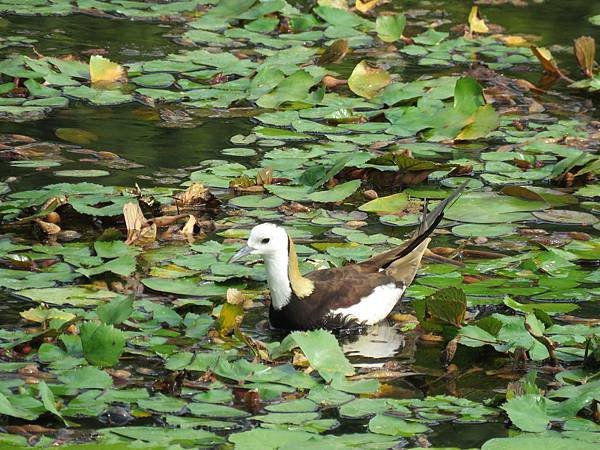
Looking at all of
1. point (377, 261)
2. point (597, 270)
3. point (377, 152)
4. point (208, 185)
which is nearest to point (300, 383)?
point (377, 261)

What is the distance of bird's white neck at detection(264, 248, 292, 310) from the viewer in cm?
607

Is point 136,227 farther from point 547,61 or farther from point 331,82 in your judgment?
point 547,61

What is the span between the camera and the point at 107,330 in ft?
17.6

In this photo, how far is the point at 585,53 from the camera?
33.5 ft

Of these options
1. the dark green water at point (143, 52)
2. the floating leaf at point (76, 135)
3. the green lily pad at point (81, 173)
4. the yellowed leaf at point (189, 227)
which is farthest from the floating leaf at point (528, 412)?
the floating leaf at point (76, 135)

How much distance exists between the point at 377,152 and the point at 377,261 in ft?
7.26

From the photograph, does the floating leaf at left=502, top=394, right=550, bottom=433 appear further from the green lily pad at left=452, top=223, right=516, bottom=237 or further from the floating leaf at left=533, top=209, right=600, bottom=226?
the floating leaf at left=533, top=209, right=600, bottom=226

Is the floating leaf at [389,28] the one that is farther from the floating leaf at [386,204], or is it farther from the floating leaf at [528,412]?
the floating leaf at [528,412]

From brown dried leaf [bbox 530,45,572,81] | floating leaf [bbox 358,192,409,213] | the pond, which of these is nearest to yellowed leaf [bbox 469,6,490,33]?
the pond

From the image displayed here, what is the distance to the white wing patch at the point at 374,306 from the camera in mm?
6211

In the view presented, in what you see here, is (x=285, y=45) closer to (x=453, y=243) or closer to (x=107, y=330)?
(x=453, y=243)

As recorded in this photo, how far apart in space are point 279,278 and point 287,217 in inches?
51.6

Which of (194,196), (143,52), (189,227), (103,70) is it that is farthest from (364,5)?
(189,227)

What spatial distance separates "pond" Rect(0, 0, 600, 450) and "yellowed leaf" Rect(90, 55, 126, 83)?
0.03 meters
